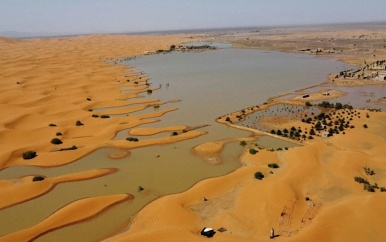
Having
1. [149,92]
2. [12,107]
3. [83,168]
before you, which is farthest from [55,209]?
[149,92]

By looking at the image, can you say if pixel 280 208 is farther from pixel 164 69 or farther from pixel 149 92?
pixel 164 69

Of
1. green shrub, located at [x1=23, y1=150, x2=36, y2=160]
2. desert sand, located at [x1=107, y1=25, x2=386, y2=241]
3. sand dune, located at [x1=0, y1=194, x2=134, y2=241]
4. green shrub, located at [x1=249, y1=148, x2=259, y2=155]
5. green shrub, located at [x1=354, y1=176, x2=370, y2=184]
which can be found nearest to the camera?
desert sand, located at [x1=107, y1=25, x2=386, y2=241]

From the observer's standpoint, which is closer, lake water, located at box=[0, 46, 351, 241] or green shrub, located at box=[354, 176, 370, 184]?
lake water, located at box=[0, 46, 351, 241]

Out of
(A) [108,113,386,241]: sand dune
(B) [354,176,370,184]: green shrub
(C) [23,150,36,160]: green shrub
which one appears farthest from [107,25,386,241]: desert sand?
(C) [23,150,36,160]: green shrub

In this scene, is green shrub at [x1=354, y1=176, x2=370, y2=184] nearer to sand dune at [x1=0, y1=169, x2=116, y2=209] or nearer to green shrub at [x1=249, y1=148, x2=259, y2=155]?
green shrub at [x1=249, y1=148, x2=259, y2=155]

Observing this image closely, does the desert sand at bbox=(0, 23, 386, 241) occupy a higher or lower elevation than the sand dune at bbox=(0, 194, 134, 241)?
higher

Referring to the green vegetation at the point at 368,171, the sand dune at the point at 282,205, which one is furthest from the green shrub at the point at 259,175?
the green vegetation at the point at 368,171

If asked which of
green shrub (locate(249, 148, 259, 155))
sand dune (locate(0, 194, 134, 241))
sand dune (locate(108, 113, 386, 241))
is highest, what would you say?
green shrub (locate(249, 148, 259, 155))

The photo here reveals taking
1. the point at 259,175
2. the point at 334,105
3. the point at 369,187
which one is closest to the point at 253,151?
the point at 259,175

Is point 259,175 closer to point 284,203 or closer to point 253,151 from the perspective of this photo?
point 284,203
